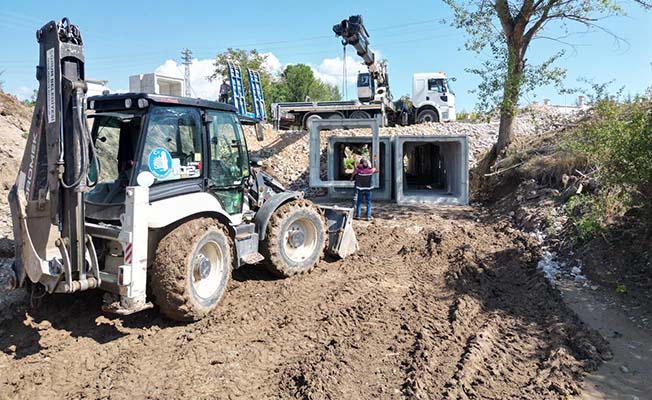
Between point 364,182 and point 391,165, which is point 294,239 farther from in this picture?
point 391,165

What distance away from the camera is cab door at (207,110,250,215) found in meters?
5.39

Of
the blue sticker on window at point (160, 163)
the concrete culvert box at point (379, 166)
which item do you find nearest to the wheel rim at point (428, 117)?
the concrete culvert box at point (379, 166)

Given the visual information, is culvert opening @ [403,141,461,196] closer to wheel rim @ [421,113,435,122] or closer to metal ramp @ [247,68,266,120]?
wheel rim @ [421,113,435,122]

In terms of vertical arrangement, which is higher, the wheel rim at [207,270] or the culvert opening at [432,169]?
the culvert opening at [432,169]

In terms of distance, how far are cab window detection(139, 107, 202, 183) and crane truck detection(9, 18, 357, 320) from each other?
11mm

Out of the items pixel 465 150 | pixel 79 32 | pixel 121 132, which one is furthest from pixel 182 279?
pixel 465 150

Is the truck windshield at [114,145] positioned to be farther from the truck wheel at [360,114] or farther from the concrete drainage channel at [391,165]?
the truck wheel at [360,114]

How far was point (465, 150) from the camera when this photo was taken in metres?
13.2

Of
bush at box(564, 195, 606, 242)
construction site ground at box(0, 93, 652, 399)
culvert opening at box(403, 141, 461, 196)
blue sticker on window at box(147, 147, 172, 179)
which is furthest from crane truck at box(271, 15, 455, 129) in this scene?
blue sticker on window at box(147, 147, 172, 179)

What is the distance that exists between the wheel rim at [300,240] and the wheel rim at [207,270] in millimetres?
1363

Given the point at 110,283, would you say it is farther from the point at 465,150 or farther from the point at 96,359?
the point at 465,150

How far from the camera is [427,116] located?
2308 cm

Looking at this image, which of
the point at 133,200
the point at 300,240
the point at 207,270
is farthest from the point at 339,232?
the point at 133,200

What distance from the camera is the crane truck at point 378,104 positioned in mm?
20516
